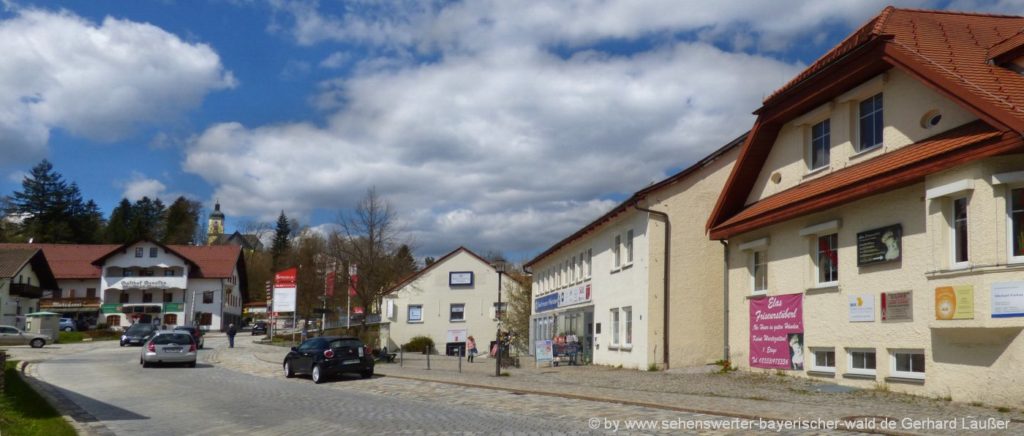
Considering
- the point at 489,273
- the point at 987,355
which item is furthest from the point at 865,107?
the point at 489,273

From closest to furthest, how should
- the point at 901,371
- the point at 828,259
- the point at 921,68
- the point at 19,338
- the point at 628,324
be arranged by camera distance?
the point at 921,68 → the point at 901,371 → the point at 828,259 → the point at 628,324 → the point at 19,338

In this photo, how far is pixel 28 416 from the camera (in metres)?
13.8

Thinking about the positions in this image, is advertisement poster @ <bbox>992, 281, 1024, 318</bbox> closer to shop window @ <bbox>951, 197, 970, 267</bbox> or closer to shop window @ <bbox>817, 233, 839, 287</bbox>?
shop window @ <bbox>951, 197, 970, 267</bbox>

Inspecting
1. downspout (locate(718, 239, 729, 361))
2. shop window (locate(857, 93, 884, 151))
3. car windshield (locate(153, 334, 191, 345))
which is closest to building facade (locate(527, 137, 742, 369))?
downspout (locate(718, 239, 729, 361))

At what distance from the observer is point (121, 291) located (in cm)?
8769

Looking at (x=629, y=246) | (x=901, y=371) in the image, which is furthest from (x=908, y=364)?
(x=629, y=246)

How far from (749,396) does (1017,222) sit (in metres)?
5.78

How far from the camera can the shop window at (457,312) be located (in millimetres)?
62400

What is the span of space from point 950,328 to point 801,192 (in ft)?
20.3

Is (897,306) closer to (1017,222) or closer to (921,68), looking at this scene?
(1017,222)

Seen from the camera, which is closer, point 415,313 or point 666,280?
point 666,280

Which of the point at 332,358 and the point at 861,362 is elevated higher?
the point at 861,362

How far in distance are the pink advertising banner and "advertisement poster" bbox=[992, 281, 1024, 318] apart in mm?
6473

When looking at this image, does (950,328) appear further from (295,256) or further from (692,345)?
(295,256)
